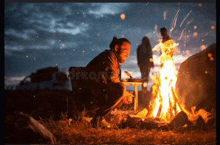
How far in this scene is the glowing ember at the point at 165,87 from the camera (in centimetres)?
508

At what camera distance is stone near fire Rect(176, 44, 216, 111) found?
4801mm

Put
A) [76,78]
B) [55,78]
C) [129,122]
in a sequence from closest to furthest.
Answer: [129,122] → [76,78] → [55,78]

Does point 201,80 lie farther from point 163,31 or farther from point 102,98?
point 102,98

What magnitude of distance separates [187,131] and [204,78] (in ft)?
5.55

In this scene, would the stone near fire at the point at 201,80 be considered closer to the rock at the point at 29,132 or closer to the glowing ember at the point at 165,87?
the glowing ember at the point at 165,87

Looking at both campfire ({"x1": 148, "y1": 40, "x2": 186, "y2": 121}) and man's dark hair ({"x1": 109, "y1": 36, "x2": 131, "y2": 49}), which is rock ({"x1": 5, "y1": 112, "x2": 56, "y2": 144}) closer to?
man's dark hair ({"x1": 109, "y1": 36, "x2": 131, "y2": 49})

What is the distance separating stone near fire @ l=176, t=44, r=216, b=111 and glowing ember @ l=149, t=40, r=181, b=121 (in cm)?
54

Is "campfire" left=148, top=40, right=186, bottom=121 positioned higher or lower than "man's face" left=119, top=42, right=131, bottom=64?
lower

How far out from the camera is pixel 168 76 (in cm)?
529

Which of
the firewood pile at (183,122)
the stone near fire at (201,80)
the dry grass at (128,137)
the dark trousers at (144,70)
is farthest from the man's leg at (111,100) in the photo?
the dark trousers at (144,70)

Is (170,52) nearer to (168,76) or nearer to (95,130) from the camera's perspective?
(168,76)

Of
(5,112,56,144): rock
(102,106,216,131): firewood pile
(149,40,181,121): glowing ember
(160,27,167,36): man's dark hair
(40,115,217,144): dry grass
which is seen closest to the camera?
(5,112,56,144): rock

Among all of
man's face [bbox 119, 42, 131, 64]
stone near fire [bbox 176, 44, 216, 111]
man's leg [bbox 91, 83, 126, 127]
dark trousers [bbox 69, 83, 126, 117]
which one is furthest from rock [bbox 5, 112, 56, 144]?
stone near fire [bbox 176, 44, 216, 111]

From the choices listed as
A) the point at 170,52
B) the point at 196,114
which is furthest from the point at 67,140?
the point at 170,52
